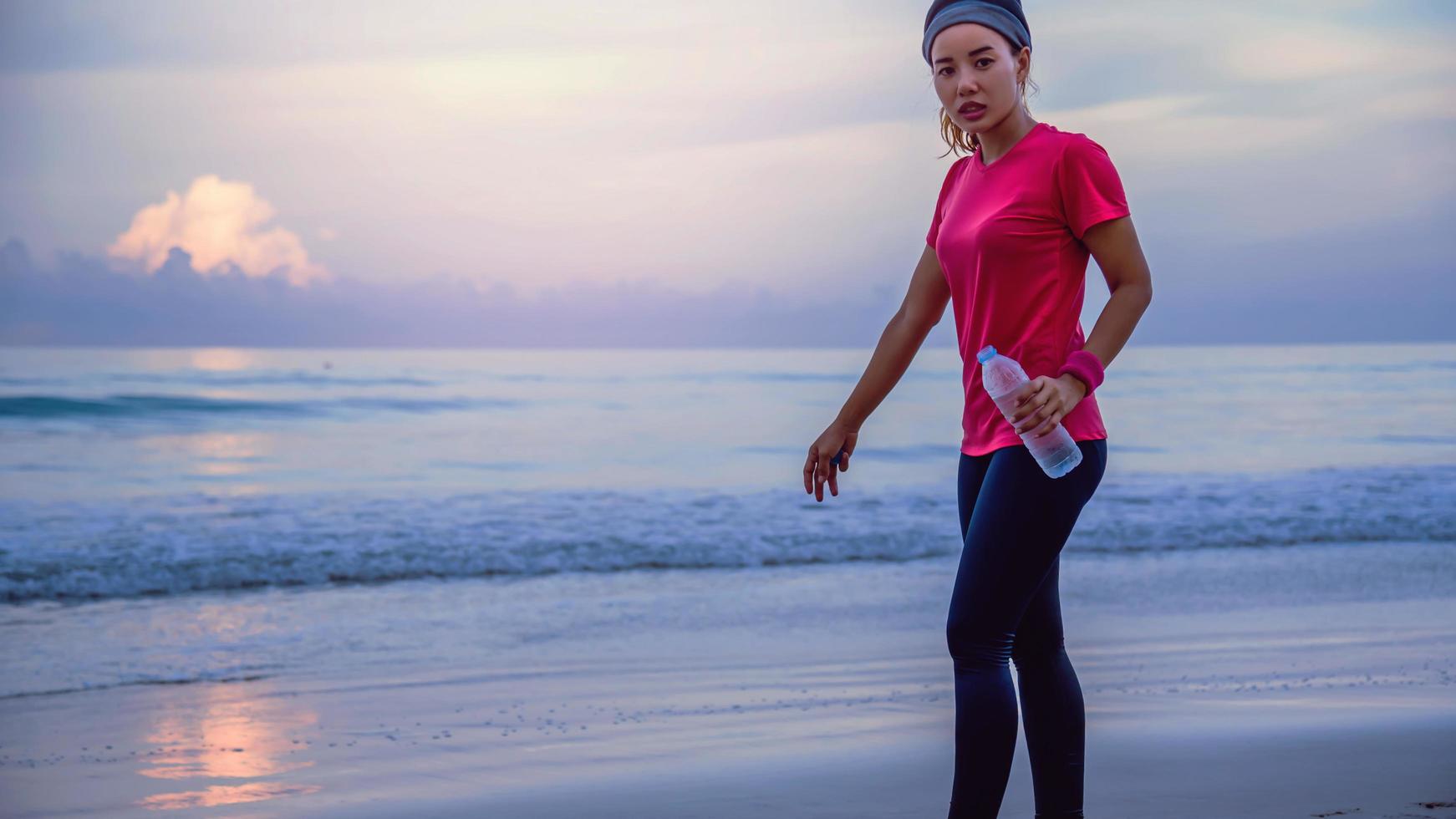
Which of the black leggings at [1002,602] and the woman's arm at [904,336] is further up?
the woman's arm at [904,336]

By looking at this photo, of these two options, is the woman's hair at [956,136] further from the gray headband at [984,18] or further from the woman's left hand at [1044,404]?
the woman's left hand at [1044,404]

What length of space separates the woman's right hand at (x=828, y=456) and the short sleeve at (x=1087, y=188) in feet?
2.18

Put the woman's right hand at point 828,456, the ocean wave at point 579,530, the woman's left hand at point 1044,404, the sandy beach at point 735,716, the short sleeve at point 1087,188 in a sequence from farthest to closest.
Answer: the ocean wave at point 579,530
the sandy beach at point 735,716
the woman's right hand at point 828,456
the short sleeve at point 1087,188
the woman's left hand at point 1044,404

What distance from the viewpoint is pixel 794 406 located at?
2909 cm

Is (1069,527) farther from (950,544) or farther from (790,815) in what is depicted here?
(950,544)

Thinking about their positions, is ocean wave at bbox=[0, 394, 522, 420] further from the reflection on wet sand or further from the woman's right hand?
the woman's right hand

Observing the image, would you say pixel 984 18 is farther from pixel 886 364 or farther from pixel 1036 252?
pixel 886 364

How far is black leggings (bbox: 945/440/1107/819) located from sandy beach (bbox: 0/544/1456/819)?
1.37 meters

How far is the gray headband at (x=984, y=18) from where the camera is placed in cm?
240

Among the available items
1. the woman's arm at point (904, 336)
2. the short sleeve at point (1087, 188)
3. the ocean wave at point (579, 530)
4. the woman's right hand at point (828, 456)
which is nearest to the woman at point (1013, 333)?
the short sleeve at point (1087, 188)

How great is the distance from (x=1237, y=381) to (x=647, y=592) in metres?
31.7

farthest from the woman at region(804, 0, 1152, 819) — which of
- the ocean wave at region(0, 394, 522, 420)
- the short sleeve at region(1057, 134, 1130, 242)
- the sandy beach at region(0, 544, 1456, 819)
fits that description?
the ocean wave at region(0, 394, 522, 420)

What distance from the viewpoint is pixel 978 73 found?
2.42 metres

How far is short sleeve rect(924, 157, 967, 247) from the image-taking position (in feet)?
8.81
